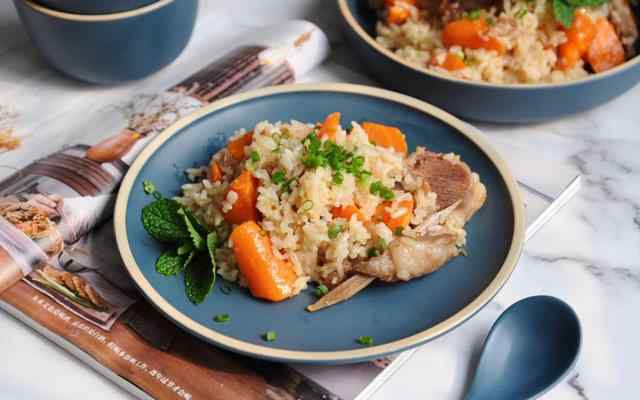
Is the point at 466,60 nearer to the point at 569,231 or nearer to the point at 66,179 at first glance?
the point at 569,231

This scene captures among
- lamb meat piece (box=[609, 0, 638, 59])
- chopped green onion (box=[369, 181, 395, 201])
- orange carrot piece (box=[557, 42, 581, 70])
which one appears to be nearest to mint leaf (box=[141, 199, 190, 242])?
chopped green onion (box=[369, 181, 395, 201])

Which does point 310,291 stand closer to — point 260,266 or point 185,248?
point 260,266

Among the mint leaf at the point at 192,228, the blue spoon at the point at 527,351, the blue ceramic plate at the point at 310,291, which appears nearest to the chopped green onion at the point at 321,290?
the blue ceramic plate at the point at 310,291

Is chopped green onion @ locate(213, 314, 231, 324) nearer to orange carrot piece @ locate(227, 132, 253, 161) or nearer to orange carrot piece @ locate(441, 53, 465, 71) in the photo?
orange carrot piece @ locate(227, 132, 253, 161)

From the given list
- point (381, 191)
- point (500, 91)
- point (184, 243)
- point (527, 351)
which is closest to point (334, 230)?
point (381, 191)

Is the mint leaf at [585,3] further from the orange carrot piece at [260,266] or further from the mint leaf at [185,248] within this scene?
the mint leaf at [185,248]

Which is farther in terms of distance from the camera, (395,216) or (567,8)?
(567,8)
